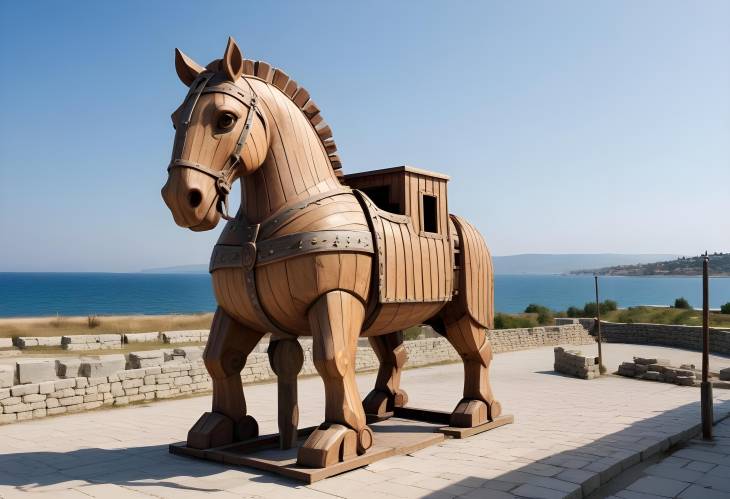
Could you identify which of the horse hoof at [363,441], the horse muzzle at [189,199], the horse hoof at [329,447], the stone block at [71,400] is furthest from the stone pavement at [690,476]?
the stone block at [71,400]

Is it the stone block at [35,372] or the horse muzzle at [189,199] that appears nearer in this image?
the horse muzzle at [189,199]

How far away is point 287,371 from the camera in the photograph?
5590 mm

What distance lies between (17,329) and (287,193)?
23.3 m

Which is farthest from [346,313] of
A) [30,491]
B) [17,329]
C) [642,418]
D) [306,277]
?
[17,329]

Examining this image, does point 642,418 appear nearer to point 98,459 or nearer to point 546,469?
point 546,469

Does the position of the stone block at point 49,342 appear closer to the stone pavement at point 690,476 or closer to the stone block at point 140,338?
the stone block at point 140,338

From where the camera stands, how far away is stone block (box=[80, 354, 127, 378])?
9648mm

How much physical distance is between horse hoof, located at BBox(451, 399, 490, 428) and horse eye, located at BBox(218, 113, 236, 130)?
426 cm

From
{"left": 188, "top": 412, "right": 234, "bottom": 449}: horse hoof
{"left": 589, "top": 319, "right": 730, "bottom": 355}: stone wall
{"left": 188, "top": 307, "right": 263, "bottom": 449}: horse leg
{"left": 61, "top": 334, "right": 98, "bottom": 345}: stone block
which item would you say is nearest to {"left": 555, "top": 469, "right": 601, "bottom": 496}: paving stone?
{"left": 188, "top": 307, "right": 263, "bottom": 449}: horse leg

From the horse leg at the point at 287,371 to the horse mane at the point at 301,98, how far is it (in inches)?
69.2

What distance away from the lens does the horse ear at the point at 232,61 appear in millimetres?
4941

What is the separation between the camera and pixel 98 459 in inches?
233

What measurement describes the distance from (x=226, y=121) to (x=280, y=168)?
67 cm

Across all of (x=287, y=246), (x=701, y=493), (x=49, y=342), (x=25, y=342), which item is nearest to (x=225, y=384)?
(x=287, y=246)
